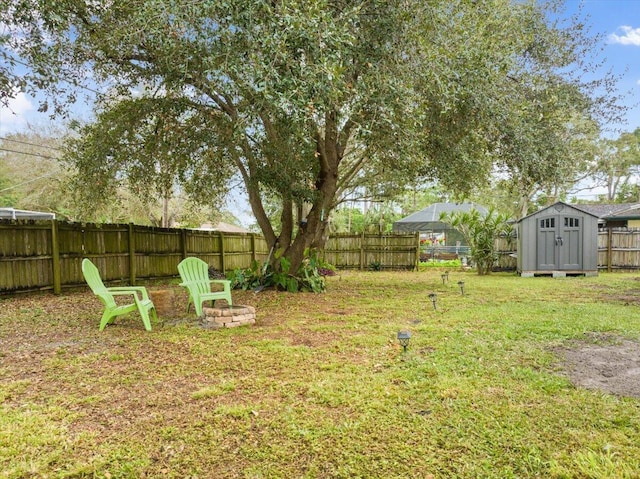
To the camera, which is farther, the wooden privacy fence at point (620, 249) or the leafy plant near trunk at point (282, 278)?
the wooden privacy fence at point (620, 249)

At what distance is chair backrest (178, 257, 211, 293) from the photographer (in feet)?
18.0

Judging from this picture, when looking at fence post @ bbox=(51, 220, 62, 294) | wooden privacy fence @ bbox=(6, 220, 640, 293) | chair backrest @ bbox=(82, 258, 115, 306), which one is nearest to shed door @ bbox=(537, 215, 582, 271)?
wooden privacy fence @ bbox=(6, 220, 640, 293)

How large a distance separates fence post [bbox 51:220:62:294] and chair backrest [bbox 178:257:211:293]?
137 inches

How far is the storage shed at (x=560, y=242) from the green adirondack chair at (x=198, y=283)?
31.9ft

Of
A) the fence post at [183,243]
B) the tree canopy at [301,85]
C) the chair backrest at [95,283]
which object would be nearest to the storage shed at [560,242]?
the tree canopy at [301,85]

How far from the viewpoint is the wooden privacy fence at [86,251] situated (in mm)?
7094

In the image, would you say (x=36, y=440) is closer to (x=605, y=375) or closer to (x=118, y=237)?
(x=605, y=375)

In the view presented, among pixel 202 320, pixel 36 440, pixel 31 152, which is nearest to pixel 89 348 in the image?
pixel 202 320

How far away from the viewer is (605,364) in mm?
3486

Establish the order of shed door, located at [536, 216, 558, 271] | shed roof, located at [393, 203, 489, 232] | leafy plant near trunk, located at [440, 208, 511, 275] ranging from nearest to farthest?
shed door, located at [536, 216, 558, 271] < leafy plant near trunk, located at [440, 208, 511, 275] < shed roof, located at [393, 203, 489, 232]

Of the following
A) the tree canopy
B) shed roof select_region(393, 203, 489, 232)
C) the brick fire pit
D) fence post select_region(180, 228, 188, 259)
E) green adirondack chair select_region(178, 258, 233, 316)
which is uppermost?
the tree canopy

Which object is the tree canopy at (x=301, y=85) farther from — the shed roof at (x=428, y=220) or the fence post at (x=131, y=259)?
the shed roof at (x=428, y=220)

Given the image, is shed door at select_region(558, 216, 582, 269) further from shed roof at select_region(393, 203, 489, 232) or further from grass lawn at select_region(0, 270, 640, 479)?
grass lawn at select_region(0, 270, 640, 479)

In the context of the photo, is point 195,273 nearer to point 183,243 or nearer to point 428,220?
point 183,243
